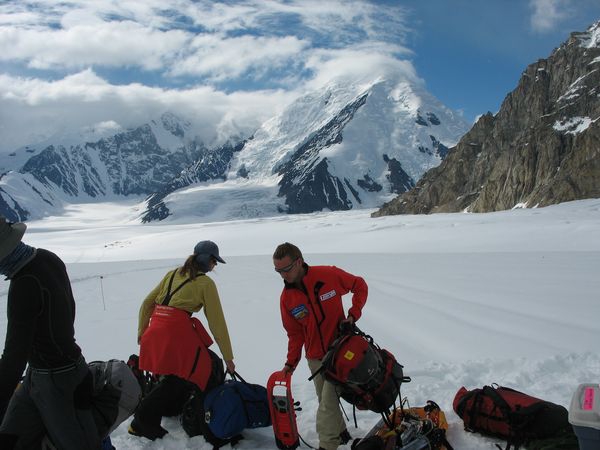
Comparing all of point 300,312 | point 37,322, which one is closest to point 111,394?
point 37,322

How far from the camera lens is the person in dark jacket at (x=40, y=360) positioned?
9.87 ft

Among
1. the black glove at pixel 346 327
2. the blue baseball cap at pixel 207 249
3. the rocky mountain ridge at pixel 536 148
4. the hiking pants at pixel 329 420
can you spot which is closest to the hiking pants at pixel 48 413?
the blue baseball cap at pixel 207 249

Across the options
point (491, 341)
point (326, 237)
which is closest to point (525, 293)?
point (491, 341)

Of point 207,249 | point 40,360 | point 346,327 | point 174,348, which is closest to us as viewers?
point 40,360

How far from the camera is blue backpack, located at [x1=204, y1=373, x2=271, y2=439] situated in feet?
14.9

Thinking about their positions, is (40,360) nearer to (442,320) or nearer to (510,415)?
(510,415)

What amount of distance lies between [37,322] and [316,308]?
215 centimetres

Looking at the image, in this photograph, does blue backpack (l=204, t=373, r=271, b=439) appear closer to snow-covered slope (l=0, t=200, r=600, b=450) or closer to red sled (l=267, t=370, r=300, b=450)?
snow-covered slope (l=0, t=200, r=600, b=450)

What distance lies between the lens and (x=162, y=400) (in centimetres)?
461

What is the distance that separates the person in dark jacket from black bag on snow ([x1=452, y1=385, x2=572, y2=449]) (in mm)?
3021

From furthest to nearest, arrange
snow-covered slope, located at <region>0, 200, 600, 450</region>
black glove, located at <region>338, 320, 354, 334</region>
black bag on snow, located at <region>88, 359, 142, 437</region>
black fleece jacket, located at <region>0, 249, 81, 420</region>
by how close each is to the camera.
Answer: snow-covered slope, located at <region>0, 200, 600, 450</region>
black glove, located at <region>338, 320, 354, 334</region>
black bag on snow, located at <region>88, 359, 142, 437</region>
black fleece jacket, located at <region>0, 249, 81, 420</region>

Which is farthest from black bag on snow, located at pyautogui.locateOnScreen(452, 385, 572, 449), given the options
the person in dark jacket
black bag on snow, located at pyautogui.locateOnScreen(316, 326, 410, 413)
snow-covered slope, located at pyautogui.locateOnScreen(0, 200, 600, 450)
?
the person in dark jacket

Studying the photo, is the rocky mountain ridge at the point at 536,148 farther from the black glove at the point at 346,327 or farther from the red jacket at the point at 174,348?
the red jacket at the point at 174,348

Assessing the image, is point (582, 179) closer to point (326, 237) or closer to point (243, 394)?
point (326, 237)
